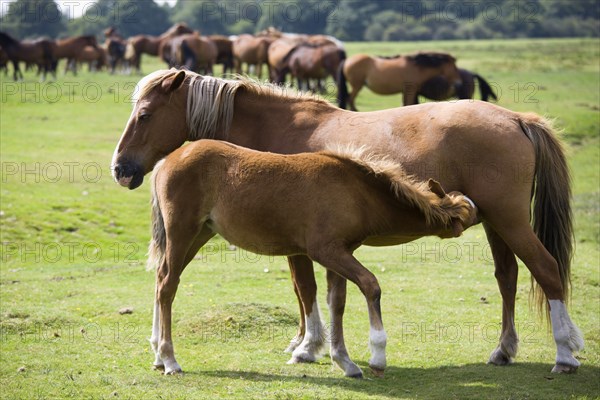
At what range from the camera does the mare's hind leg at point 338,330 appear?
7.65 metres

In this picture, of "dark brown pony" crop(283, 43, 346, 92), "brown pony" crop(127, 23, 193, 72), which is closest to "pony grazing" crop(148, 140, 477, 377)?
"dark brown pony" crop(283, 43, 346, 92)

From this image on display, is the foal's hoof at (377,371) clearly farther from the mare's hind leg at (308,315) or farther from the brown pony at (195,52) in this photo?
the brown pony at (195,52)

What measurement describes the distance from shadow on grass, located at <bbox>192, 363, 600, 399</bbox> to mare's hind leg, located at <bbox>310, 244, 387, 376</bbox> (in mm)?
267

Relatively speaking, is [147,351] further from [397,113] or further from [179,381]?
[397,113]

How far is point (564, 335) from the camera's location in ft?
25.8

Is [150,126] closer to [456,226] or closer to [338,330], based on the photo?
[338,330]

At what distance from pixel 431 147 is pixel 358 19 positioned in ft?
276

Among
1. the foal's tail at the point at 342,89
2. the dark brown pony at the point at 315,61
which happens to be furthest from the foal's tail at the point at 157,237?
the dark brown pony at the point at 315,61

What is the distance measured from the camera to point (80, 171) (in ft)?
62.6

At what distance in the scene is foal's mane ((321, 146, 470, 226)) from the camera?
23.5ft

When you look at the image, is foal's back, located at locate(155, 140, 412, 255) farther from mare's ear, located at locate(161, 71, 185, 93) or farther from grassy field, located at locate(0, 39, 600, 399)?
grassy field, located at locate(0, 39, 600, 399)

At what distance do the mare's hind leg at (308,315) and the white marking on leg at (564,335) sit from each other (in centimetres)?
219

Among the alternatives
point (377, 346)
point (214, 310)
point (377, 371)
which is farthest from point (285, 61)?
point (377, 346)

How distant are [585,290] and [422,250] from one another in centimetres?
341
